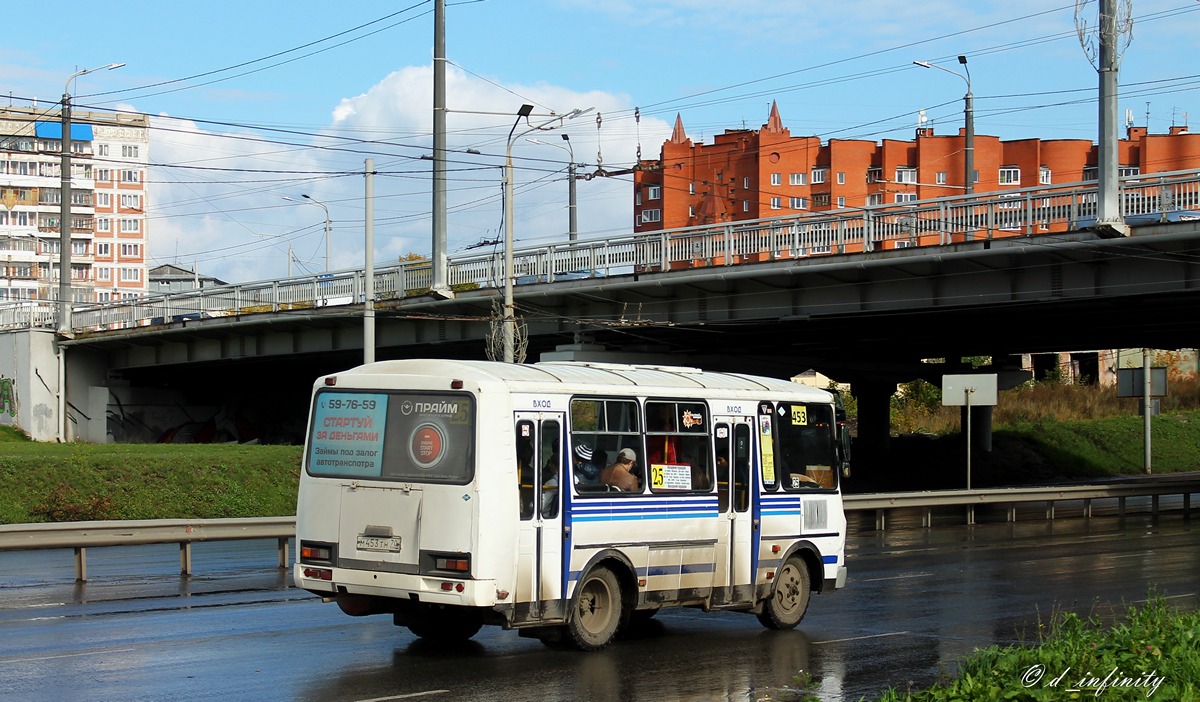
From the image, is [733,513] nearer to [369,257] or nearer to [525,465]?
[525,465]

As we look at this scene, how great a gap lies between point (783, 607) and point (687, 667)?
2.92m

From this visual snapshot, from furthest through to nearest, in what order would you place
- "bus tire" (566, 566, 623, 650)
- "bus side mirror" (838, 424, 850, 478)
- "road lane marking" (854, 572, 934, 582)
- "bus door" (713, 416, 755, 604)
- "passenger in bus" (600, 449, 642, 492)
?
"road lane marking" (854, 572, 934, 582)
"bus side mirror" (838, 424, 850, 478)
"bus door" (713, 416, 755, 604)
"passenger in bus" (600, 449, 642, 492)
"bus tire" (566, 566, 623, 650)

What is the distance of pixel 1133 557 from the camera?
75.4 feet

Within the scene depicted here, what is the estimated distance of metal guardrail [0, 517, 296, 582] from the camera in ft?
58.4

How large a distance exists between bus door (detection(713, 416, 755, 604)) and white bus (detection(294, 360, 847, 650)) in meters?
0.02

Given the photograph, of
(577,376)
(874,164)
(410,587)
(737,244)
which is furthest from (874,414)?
(874,164)

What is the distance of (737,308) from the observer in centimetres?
3600

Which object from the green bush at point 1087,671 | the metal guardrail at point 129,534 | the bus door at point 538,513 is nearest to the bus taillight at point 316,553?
the bus door at point 538,513

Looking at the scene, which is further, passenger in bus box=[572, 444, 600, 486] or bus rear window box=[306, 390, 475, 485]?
passenger in bus box=[572, 444, 600, 486]

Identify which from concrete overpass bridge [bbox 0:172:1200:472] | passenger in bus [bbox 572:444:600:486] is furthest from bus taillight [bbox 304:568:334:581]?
concrete overpass bridge [bbox 0:172:1200:472]

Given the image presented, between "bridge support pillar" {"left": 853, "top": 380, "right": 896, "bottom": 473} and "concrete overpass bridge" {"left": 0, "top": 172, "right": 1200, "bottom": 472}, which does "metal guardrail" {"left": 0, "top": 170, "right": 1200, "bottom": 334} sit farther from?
"bridge support pillar" {"left": 853, "top": 380, "right": 896, "bottom": 473}

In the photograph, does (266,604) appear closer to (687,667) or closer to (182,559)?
(182,559)

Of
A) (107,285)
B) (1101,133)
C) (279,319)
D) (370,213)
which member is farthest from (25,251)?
(1101,133)

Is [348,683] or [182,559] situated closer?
[348,683]
